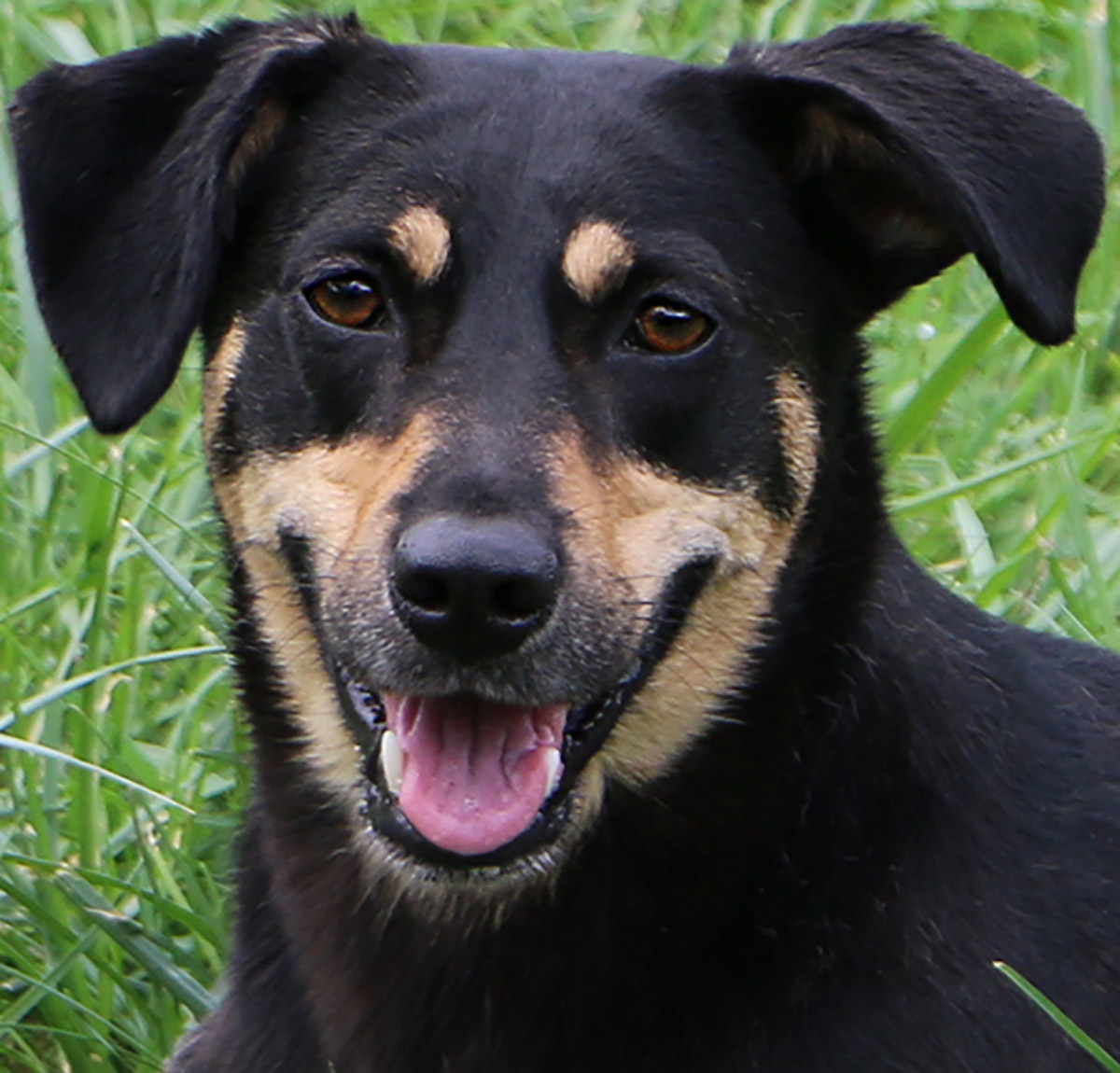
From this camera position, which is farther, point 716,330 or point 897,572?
point 897,572

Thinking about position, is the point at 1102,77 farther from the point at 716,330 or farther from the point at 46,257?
the point at 46,257

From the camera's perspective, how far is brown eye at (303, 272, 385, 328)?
10.5ft

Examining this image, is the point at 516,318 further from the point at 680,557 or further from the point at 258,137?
the point at 258,137

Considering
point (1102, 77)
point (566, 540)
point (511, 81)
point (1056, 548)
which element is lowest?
point (1056, 548)

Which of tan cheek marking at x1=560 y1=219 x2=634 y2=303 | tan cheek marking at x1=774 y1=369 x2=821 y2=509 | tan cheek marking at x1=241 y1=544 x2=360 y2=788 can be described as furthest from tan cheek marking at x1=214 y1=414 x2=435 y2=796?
tan cheek marking at x1=774 y1=369 x2=821 y2=509

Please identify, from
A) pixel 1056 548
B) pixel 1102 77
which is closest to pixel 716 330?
pixel 1056 548

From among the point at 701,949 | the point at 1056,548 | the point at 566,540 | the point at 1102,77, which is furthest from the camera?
the point at 1102,77

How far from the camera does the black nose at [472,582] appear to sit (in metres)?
2.84

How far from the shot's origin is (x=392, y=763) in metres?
3.12

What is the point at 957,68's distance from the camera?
3260 millimetres

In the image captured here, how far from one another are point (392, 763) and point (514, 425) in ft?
1.59

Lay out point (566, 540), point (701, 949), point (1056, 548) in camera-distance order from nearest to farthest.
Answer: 1. point (566, 540)
2. point (701, 949)
3. point (1056, 548)

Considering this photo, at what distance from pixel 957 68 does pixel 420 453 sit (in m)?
0.94

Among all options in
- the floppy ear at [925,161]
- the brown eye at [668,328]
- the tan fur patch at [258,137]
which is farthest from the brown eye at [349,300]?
the floppy ear at [925,161]
